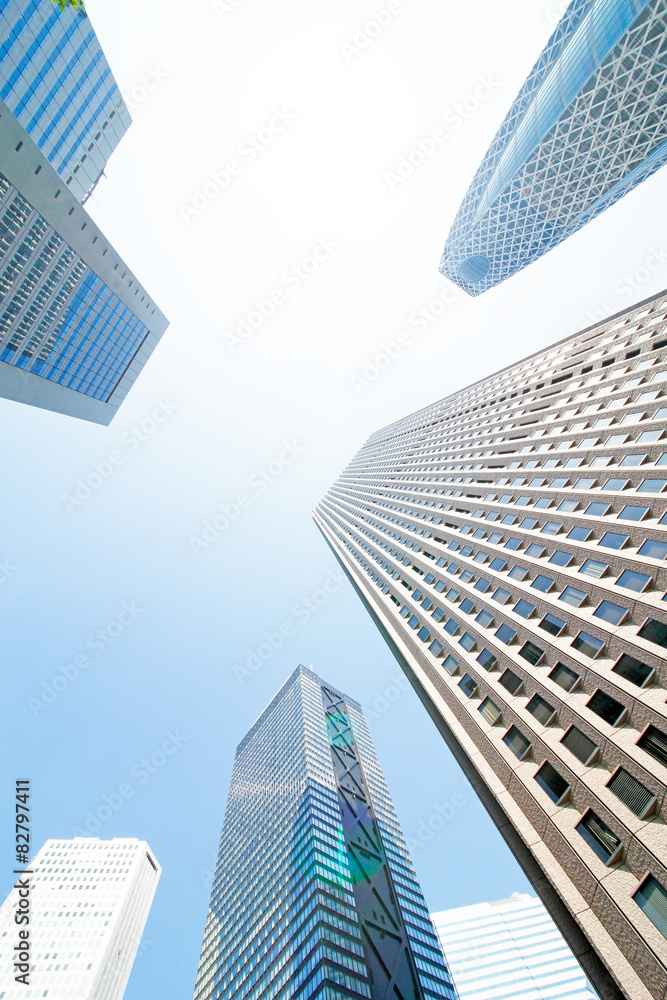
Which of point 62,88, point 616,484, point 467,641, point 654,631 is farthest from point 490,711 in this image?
point 62,88

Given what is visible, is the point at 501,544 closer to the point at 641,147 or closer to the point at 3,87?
the point at 3,87

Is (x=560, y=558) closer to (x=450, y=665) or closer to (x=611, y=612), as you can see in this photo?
(x=611, y=612)

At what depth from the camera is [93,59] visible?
5853 cm

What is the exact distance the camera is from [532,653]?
23016 millimetres

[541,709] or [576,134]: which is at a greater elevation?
[576,134]

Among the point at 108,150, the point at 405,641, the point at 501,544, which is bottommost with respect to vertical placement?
the point at 405,641

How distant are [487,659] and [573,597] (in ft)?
21.0

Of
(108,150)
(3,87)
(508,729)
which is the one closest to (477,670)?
(508,729)

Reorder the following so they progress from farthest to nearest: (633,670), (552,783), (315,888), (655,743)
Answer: (315,888)
(552,783)
(633,670)
(655,743)

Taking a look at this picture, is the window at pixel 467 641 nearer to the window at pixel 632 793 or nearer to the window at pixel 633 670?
the window at pixel 633 670

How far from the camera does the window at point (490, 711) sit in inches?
892

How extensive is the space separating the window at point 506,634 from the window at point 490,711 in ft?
10.9

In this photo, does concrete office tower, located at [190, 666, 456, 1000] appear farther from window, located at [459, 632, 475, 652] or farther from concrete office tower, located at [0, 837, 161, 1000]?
window, located at [459, 632, 475, 652]

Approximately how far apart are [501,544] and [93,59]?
76974 mm
